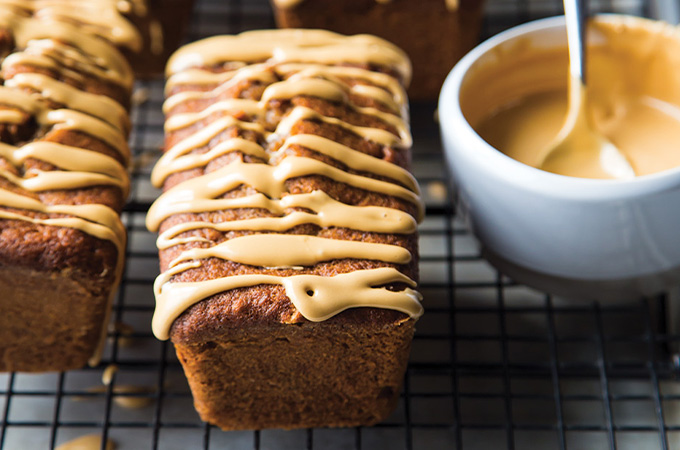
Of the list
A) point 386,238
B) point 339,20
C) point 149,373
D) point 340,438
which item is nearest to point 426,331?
point 340,438

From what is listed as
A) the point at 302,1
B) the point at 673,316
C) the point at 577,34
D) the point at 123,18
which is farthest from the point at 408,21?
the point at 673,316

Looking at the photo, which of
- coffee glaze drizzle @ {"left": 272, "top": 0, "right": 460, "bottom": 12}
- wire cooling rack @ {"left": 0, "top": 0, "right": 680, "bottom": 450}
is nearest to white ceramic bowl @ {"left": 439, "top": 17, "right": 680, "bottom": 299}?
wire cooling rack @ {"left": 0, "top": 0, "right": 680, "bottom": 450}

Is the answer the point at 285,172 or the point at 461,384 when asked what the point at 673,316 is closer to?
the point at 461,384

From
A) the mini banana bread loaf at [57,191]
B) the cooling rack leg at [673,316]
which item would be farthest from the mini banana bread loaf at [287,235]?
the cooling rack leg at [673,316]

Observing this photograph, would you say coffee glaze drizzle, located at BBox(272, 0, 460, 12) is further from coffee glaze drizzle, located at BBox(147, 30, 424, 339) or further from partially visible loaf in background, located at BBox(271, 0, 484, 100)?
coffee glaze drizzle, located at BBox(147, 30, 424, 339)

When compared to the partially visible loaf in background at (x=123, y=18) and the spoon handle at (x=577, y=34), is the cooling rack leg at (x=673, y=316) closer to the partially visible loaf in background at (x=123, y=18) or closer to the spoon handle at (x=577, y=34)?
the spoon handle at (x=577, y=34)

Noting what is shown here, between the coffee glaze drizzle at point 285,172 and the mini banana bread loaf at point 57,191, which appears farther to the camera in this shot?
the mini banana bread loaf at point 57,191
